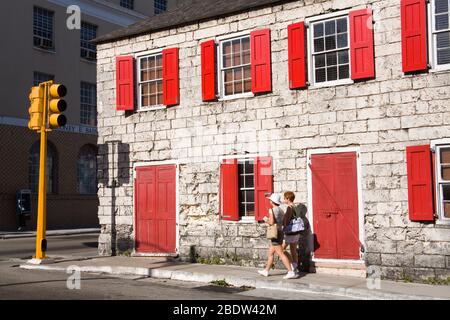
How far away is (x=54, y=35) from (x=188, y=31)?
1661 cm

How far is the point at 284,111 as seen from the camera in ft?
40.6

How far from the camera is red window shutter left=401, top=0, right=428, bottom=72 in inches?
418

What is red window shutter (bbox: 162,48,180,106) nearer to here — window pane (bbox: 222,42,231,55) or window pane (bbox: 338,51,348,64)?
window pane (bbox: 222,42,231,55)

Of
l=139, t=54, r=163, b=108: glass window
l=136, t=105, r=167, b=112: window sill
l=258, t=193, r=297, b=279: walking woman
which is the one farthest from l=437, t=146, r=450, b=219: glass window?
l=139, t=54, r=163, b=108: glass window

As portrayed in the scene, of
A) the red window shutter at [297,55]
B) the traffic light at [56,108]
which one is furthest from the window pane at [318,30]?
the traffic light at [56,108]

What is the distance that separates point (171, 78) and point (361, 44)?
4938mm

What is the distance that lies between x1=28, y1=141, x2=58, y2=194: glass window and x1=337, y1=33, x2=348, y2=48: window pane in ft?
62.6

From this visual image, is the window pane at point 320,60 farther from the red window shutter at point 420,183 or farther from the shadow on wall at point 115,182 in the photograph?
the shadow on wall at point 115,182

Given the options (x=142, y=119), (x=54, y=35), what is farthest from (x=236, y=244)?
(x=54, y=35)

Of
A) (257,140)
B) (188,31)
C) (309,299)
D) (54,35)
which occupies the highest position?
(54,35)

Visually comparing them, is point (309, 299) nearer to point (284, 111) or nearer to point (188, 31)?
point (284, 111)
